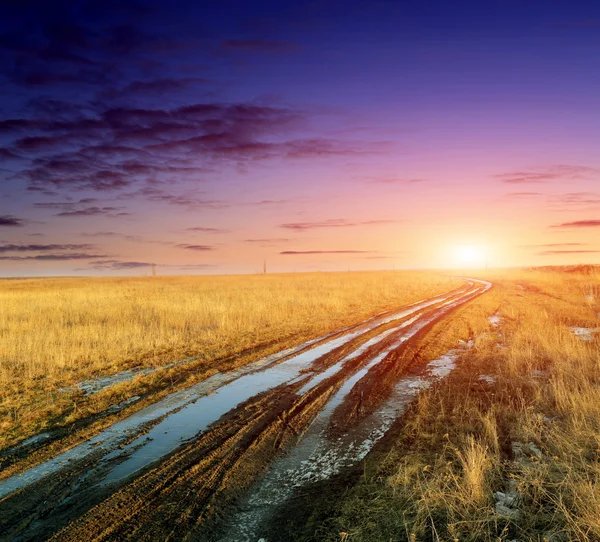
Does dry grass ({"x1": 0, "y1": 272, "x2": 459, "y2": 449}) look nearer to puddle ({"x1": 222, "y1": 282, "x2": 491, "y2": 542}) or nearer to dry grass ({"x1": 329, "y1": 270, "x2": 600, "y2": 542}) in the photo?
puddle ({"x1": 222, "y1": 282, "x2": 491, "y2": 542})

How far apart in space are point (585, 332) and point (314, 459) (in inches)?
549

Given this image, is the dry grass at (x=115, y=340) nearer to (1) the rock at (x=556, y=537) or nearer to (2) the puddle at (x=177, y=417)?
(2) the puddle at (x=177, y=417)

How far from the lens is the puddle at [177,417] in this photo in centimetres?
547

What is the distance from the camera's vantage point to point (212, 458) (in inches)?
216

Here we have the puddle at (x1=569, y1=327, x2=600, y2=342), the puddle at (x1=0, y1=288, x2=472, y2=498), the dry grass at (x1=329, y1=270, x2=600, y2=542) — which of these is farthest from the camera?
the puddle at (x1=569, y1=327, x2=600, y2=342)

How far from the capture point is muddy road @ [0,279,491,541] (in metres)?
4.20

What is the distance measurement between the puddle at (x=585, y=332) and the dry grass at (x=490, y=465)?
14.8 feet

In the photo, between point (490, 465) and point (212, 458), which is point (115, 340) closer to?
point (212, 458)

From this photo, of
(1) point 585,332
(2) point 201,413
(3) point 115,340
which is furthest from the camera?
(1) point 585,332

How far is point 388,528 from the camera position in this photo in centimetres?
407

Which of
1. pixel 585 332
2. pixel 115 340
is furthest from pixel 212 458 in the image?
pixel 585 332

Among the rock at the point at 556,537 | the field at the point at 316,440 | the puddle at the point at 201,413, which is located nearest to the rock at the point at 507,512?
the field at the point at 316,440

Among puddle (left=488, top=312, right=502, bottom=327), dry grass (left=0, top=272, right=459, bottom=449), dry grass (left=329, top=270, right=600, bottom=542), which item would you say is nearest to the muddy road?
dry grass (left=329, top=270, right=600, bottom=542)

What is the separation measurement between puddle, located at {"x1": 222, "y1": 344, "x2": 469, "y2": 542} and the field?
0.08ft
